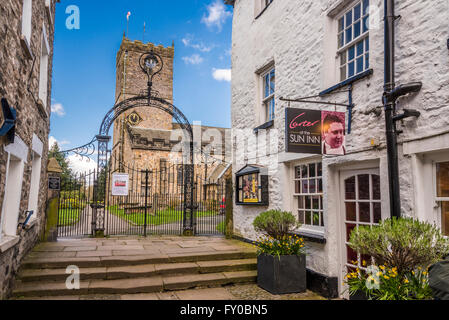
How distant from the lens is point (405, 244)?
322 cm

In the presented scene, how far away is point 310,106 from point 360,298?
3.74 metres

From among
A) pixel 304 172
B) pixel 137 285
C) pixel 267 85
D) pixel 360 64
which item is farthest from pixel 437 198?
pixel 267 85

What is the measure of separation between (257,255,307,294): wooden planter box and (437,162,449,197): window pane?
2.48m

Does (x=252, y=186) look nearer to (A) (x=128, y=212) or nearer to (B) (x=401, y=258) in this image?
(B) (x=401, y=258)

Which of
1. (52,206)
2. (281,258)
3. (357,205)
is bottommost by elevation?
(281,258)

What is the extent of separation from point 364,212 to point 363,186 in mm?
391

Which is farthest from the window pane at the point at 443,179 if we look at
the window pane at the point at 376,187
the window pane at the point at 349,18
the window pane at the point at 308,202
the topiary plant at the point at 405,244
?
the window pane at the point at 349,18

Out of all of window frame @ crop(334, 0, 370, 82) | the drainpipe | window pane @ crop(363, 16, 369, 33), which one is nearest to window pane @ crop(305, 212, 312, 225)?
the drainpipe

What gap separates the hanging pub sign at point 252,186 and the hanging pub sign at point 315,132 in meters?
2.64

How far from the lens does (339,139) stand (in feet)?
17.3

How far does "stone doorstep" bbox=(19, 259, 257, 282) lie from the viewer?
5799 mm

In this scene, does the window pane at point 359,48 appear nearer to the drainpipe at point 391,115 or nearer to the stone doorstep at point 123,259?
the drainpipe at point 391,115
